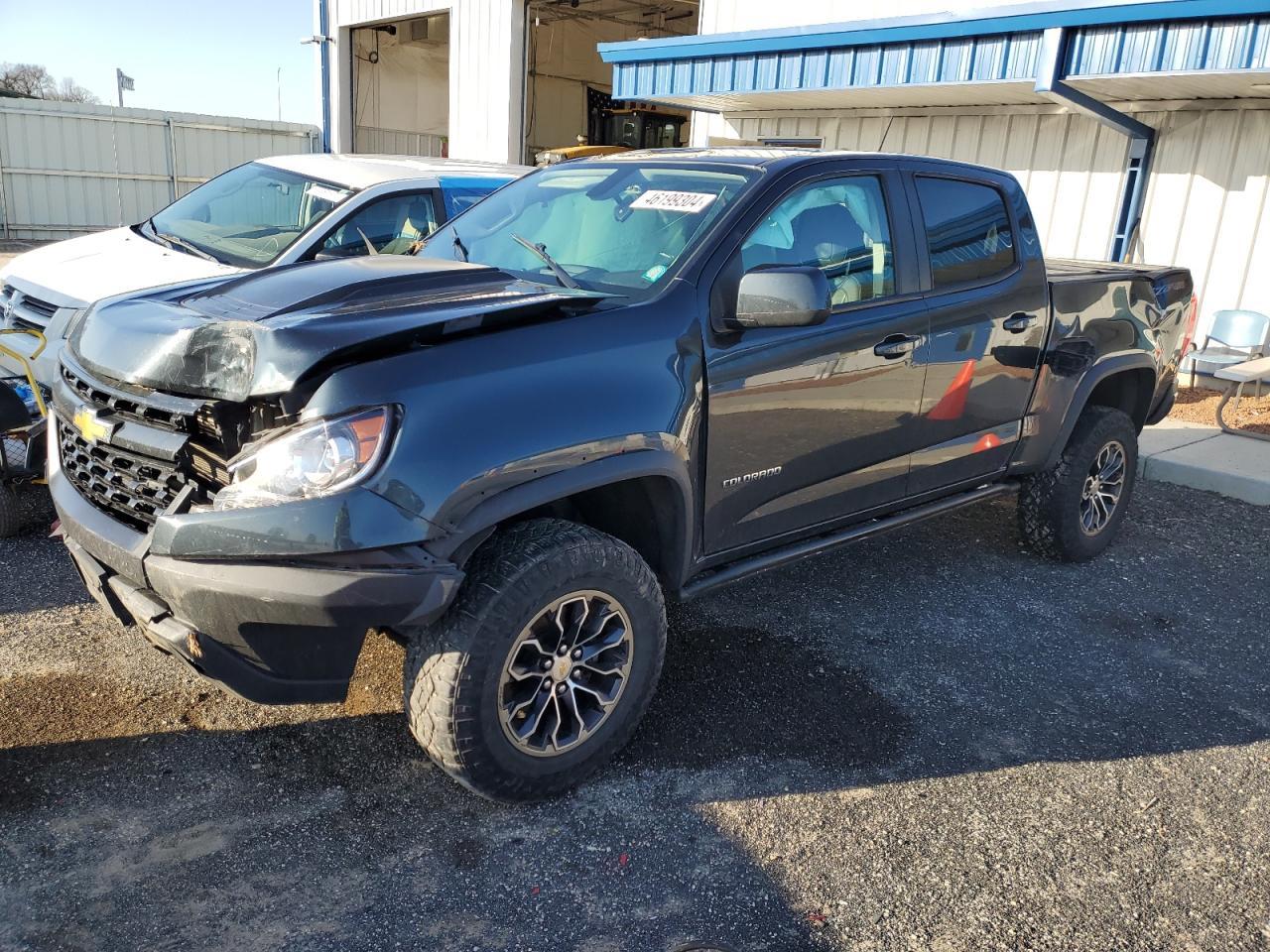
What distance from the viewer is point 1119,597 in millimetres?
4965

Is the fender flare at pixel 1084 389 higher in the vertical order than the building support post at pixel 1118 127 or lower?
lower

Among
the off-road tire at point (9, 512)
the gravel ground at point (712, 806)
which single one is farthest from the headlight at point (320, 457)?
the off-road tire at point (9, 512)

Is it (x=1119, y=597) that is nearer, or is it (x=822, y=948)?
(x=822, y=948)

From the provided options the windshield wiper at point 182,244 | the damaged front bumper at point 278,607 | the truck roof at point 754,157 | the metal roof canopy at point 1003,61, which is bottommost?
the damaged front bumper at point 278,607

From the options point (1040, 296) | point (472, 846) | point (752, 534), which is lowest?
point (472, 846)

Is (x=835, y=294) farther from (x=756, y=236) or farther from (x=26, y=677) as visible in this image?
(x=26, y=677)

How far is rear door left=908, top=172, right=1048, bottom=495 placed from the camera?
162 inches

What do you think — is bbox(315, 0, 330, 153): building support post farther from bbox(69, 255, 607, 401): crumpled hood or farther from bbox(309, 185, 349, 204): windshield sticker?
bbox(69, 255, 607, 401): crumpled hood

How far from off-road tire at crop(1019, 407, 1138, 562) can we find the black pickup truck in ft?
2.72

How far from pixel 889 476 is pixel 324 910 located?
2600 mm

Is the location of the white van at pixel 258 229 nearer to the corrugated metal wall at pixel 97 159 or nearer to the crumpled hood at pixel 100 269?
the crumpled hood at pixel 100 269

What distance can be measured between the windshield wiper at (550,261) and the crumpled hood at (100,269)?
2634mm

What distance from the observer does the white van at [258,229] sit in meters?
6.04

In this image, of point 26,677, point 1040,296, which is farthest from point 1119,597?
point 26,677
